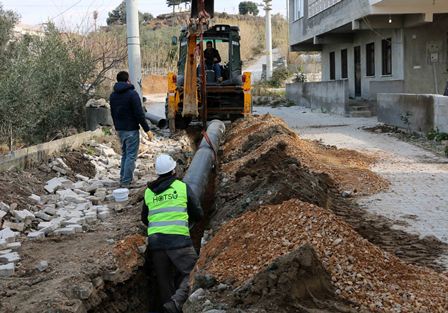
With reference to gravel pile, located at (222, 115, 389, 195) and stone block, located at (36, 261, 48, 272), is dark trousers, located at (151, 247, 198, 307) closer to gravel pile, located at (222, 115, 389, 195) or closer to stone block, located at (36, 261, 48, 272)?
stone block, located at (36, 261, 48, 272)

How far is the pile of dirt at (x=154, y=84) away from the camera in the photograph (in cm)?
5094

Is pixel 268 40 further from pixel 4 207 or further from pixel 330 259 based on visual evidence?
pixel 330 259

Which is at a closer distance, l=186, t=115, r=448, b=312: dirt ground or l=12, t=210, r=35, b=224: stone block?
l=186, t=115, r=448, b=312: dirt ground

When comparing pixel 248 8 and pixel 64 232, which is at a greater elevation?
pixel 248 8

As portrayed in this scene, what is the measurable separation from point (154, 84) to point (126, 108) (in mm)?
42498

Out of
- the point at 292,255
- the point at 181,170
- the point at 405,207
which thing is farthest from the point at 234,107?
the point at 292,255

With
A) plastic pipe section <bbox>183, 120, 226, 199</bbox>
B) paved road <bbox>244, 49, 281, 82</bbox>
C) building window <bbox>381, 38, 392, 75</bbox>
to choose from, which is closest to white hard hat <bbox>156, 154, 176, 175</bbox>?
plastic pipe section <bbox>183, 120, 226, 199</bbox>

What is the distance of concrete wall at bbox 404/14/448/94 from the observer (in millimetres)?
20688

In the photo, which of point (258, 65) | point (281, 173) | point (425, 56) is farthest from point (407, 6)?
point (258, 65)

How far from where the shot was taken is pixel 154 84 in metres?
51.5

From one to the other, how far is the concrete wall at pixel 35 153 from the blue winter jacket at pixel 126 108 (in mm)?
1513

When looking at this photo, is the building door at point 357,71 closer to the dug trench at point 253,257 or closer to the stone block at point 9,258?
the dug trench at point 253,257

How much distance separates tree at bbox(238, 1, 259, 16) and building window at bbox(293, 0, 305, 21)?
66305mm

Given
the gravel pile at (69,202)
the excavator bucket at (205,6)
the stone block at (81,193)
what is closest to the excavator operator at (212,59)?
the excavator bucket at (205,6)
